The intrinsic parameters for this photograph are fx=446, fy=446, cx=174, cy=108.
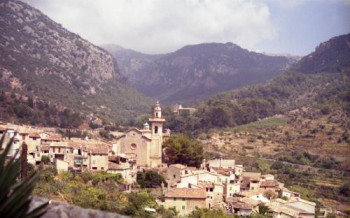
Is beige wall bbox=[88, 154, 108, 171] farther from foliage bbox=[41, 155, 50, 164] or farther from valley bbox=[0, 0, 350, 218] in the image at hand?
foliage bbox=[41, 155, 50, 164]

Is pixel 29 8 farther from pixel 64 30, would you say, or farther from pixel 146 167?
pixel 146 167

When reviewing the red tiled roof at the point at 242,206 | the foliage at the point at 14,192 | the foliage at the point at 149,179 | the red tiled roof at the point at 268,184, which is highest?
the foliage at the point at 14,192

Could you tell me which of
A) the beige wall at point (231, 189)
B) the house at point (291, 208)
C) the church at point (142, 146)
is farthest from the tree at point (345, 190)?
the church at point (142, 146)

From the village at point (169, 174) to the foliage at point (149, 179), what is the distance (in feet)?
1.61

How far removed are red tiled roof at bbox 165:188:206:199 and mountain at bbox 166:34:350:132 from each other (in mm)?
49106

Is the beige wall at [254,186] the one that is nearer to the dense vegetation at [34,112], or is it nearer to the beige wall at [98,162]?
the beige wall at [98,162]

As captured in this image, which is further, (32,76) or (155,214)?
(32,76)

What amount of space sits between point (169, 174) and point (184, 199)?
7.07 metres

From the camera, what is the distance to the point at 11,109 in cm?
6638

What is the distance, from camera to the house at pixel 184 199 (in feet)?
111

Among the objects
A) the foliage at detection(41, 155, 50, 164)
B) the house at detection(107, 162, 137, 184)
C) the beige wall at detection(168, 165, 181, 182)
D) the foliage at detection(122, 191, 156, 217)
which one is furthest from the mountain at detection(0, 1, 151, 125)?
the foliage at detection(122, 191, 156, 217)

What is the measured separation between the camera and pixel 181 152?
46062 millimetres

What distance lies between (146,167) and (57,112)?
40.2 metres

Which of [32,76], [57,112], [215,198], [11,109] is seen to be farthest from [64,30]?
[215,198]
